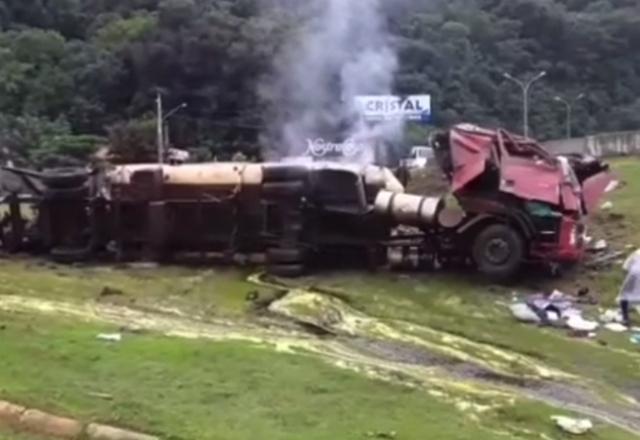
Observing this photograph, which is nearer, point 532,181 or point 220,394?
point 220,394

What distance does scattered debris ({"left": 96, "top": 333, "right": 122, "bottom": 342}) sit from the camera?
10.4m

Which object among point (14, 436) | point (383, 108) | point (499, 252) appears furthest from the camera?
point (383, 108)

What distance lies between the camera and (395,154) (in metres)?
31.9

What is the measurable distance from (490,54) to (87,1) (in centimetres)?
2249

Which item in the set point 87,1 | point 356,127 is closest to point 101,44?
point 87,1

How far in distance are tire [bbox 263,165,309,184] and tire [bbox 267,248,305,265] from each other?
0.96 metres

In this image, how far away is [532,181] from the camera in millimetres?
16953

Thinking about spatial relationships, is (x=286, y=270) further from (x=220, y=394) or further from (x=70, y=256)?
(x=220, y=394)

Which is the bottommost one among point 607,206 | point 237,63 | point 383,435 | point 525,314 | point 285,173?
point 525,314

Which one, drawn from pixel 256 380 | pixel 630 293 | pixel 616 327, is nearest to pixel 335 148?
pixel 630 293

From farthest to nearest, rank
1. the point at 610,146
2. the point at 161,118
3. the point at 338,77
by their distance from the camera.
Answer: the point at 161,118 < the point at 610,146 < the point at 338,77

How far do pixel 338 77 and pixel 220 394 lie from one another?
83.1 feet

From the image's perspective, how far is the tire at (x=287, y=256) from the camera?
674 inches

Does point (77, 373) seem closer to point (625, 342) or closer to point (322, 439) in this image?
point (322, 439)
